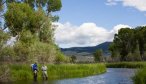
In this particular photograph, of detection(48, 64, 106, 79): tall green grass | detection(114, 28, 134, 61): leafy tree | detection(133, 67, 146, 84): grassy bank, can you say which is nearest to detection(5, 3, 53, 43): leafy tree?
detection(48, 64, 106, 79): tall green grass

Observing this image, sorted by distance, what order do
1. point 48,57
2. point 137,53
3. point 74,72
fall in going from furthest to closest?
point 137,53 < point 48,57 < point 74,72

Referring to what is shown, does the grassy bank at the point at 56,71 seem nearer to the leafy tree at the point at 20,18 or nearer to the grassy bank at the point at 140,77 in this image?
the leafy tree at the point at 20,18

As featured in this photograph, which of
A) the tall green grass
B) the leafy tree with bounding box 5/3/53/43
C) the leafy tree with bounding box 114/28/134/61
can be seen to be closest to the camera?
the leafy tree with bounding box 5/3/53/43

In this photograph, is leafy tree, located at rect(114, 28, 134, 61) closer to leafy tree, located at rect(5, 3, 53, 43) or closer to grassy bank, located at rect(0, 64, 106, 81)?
grassy bank, located at rect(0, 64, 106, 81)

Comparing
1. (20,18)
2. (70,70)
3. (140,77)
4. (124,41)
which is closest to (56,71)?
(70,70)

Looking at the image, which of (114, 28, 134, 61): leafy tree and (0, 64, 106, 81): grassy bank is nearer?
(0, 64, 106, 81): grassy bank

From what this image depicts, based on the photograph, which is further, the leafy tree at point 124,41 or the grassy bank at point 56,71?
the leafy tree at point 124,41

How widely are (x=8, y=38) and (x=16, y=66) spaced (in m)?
4.93

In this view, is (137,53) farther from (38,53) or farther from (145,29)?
(38,53)

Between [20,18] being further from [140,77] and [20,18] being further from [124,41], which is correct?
[124,41]

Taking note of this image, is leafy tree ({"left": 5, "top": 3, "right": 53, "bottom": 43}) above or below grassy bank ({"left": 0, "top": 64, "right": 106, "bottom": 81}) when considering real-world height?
above

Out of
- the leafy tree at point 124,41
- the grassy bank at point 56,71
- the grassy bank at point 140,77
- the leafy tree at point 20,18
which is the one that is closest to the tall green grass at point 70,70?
the grassy bank at point 56,71

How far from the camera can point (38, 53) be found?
195 feet

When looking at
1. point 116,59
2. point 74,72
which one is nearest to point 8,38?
point 74,72
